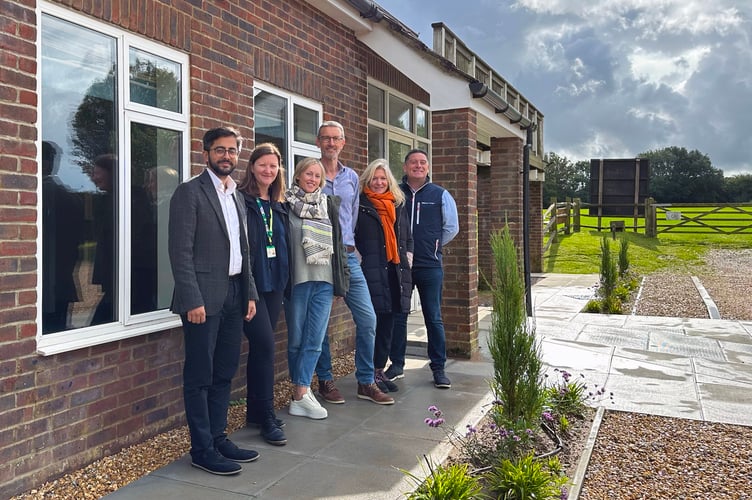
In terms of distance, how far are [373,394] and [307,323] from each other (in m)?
0.86

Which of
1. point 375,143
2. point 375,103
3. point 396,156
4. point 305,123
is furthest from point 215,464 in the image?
point 396,156

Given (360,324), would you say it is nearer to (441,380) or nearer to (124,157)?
(441,380)

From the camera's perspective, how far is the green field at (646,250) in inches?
674

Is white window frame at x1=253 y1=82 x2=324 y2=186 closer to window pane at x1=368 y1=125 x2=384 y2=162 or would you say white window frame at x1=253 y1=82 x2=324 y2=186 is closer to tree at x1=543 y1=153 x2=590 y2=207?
window pane at x1=368 y1=125 x2=384 y2=162

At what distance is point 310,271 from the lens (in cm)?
432

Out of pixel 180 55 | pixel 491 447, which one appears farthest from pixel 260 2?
pixel 491 447

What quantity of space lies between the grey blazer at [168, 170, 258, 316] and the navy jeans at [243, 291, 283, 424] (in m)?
0.51

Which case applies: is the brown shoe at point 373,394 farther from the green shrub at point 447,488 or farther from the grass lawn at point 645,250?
the grass lawn at point 645,250

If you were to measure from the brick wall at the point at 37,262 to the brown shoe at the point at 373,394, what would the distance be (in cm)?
87

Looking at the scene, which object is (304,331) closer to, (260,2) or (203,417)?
(203,417)

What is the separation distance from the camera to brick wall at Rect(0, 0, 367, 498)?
121 inches

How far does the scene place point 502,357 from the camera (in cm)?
383

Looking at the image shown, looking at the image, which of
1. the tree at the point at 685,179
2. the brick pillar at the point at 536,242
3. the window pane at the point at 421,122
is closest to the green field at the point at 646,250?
the brick pillar at the point at 536,242

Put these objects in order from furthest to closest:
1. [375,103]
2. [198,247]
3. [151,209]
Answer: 1. [375,103]
2. [151,209]
3. [198,247]
